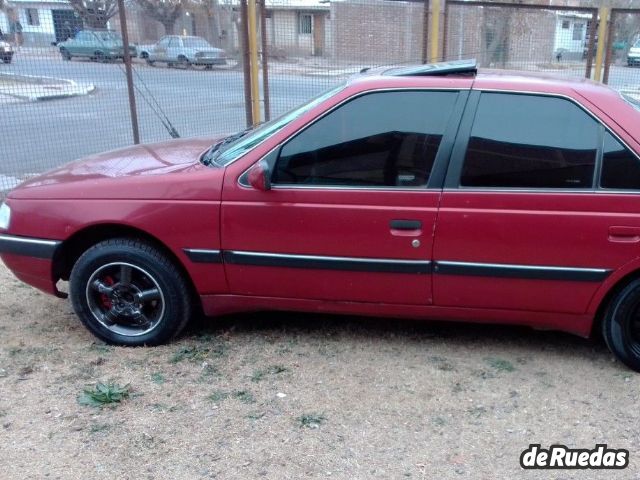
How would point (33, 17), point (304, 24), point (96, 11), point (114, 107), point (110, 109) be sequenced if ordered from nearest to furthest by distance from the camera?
point (96, 11) < point (33, 17) < point (304, 24) < point (114, 107) < point (110, 109)

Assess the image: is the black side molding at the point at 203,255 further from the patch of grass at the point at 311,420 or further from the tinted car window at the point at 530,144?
the tinted car window at the point at 530,144

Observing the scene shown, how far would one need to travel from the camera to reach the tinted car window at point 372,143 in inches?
141

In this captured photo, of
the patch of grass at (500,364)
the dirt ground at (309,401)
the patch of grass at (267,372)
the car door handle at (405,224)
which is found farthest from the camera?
the patch of grass at (500,364)

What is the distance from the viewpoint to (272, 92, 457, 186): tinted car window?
3.58m

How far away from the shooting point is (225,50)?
8.19 metres

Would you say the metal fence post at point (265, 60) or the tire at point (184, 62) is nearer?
the metal fence post at point (265, 60)

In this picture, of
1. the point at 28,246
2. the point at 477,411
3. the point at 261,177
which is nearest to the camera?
the point at 477,411

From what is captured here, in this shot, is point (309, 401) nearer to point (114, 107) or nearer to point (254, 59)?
point (254, 59)

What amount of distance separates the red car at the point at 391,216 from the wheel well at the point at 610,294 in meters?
0.01

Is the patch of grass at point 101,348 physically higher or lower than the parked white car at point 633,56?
lower

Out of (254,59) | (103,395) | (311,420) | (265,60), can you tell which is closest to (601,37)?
(265,60)

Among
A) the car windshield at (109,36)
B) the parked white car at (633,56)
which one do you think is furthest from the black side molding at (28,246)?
the parked white car at (633,56)

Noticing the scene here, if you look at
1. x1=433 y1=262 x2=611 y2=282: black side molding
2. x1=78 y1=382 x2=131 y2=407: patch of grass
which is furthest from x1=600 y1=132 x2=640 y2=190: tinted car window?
x1=78 y1=382 x2=131 y2=407: patch of grass

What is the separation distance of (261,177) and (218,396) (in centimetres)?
118
